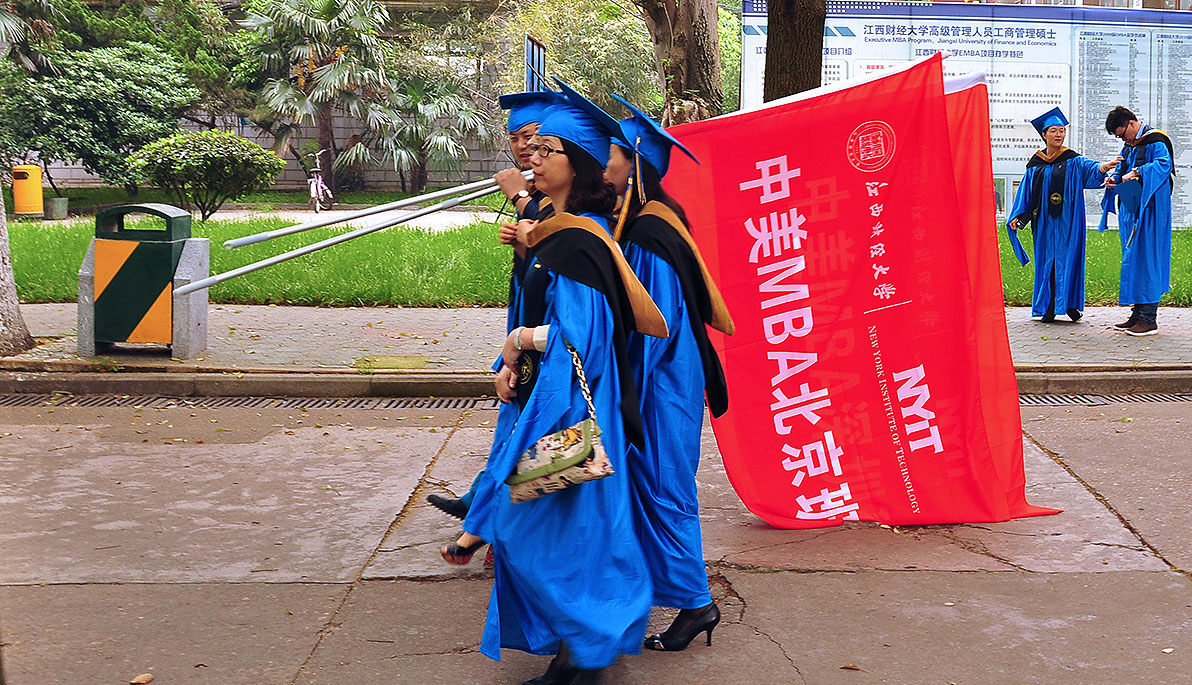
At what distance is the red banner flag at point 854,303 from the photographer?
4.93 metres

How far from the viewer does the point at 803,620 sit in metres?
4.16

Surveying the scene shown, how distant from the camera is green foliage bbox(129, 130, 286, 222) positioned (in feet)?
54.9

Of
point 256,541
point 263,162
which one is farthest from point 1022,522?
point 263,162

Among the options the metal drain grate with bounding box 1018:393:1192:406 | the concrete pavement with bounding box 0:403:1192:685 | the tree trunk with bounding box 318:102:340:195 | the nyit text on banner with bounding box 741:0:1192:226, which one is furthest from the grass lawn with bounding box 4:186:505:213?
the concrete pavement with bounding box 0:403:1192:685

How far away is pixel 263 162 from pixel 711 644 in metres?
15.5

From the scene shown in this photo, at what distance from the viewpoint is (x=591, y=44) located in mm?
28438

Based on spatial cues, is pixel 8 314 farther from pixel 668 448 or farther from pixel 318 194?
pixel 318 194

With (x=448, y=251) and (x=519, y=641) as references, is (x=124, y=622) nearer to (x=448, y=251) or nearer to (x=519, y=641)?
(x=519, y=641)

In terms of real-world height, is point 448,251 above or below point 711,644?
above

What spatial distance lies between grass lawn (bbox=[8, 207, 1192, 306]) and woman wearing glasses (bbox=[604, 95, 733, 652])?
7.87m

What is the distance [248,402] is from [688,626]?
501cm

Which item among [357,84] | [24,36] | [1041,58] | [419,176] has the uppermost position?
[24,36]

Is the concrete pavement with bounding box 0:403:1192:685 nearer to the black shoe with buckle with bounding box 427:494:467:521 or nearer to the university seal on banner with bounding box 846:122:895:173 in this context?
the black shoe with buckle with bounding box 427:494:467:521

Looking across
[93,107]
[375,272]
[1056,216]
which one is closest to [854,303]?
[1056,216]
